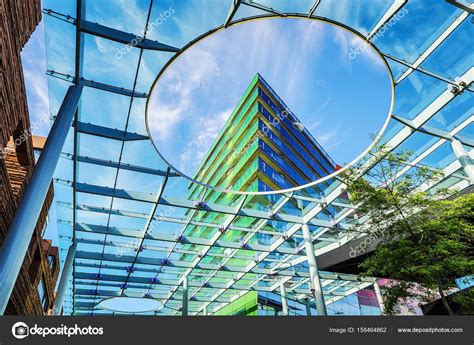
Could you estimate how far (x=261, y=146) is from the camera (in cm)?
3594

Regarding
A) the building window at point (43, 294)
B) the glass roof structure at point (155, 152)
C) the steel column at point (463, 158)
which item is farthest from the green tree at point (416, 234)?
the building window at point (43, 294)

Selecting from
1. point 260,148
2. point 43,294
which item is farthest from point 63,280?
point 260,148

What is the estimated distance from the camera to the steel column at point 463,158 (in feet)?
35.1

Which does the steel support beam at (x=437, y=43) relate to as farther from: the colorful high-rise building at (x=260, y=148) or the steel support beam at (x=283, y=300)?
the colorful high-rise building at (x=260, y=148)

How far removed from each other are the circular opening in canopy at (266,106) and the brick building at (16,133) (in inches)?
558

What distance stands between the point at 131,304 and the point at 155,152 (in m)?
11.0

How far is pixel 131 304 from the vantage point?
58.7ft

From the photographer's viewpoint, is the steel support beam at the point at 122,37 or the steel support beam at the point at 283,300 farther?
the steel support beam at the point at 283,300

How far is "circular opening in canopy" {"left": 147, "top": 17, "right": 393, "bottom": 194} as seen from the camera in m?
Result: 26.8

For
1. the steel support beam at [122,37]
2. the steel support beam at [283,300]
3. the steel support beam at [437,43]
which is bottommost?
the steel support beam at [283,300]

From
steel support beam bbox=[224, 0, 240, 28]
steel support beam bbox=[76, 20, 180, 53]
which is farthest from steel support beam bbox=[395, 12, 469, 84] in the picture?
steel support beam bbox=[76, 20, 180, 53]

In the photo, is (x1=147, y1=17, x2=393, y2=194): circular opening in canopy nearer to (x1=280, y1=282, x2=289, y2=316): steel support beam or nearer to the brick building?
(x1=280, y1=282, x2=289, y2=316): steel support beam

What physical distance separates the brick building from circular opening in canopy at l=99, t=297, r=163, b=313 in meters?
6.55

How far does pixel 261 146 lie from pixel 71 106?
29.0 meters
